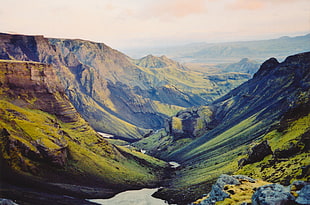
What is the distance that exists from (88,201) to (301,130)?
131195mm

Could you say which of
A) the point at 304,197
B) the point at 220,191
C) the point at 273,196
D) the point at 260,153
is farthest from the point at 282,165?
the point at 304,197

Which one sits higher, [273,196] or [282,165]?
[273,196]

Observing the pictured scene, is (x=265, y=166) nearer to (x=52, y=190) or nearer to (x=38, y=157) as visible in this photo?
(x=52, y=190)

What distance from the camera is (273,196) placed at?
6681cm

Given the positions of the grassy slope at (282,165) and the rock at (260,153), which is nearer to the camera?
the grassy slope at (282,165)

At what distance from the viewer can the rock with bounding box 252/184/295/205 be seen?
65188mm

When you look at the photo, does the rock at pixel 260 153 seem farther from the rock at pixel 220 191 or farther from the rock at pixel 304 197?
the rock at pixel 304 197

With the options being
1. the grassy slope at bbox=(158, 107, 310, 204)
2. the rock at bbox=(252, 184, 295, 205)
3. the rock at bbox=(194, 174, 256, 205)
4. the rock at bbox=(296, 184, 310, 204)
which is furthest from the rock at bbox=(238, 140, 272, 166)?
the rock at bbox=(296, 184, 310, 204)

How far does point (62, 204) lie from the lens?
16012 centimetres

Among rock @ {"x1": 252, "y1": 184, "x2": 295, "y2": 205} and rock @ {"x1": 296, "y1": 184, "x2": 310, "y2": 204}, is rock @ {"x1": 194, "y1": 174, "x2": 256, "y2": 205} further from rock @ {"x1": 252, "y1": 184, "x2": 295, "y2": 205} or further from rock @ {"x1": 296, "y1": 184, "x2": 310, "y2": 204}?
rock @ {"x1": 296, "y1": 184, "x2": 310, "y2": 204}

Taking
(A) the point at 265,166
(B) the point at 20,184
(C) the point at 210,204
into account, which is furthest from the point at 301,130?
(B) the point at 20,184

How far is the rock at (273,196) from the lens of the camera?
65.2 meters

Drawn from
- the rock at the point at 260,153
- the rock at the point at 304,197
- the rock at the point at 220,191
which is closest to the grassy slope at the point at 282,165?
the rock at the point at 260,153

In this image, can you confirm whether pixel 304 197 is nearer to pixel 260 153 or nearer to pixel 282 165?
pixel 282 165
